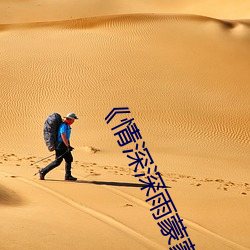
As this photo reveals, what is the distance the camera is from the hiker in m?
8.88

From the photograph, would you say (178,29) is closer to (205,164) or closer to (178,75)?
(178,75)

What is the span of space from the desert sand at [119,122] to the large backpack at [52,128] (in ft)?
2.19

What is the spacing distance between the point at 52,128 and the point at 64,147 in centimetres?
46

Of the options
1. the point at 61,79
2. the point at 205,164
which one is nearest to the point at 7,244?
the point at 205,164

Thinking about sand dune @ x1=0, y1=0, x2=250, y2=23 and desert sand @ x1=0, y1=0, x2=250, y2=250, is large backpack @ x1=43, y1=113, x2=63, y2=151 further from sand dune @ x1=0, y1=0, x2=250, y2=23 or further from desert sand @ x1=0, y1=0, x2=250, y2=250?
sand dune @ x1=0, y1=0, x2=250, y2=23

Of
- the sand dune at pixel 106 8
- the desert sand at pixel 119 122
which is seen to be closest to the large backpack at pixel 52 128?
the desert sand at pixel 119 122

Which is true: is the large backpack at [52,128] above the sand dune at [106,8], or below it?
below

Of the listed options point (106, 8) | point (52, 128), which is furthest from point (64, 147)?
point (106, 8)

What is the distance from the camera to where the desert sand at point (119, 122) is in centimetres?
644

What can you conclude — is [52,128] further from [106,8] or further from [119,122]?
[106,8]

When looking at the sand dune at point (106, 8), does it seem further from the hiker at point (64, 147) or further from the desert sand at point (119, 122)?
the hiker at point (64, 147)

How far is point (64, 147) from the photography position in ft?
30.1

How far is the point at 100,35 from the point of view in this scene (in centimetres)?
2591

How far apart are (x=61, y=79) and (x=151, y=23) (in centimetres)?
879
